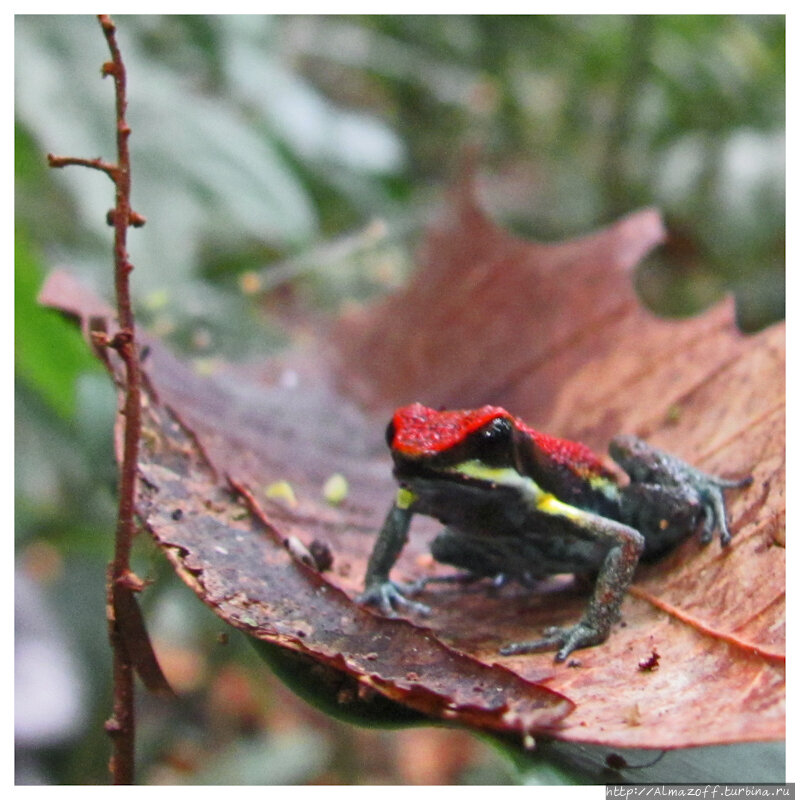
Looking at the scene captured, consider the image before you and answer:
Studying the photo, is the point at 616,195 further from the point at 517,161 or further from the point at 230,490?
the point at 230,490

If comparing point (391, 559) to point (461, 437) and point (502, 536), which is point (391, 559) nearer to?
point (502, 536)

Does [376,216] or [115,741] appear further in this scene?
[376,216]

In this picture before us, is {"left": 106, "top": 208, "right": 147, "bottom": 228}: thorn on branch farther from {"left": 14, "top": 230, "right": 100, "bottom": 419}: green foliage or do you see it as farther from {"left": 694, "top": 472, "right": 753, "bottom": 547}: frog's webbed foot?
{"left": 14, "top": 230, "right": 100, "bottom": 419}: green foliage

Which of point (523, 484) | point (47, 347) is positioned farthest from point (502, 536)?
point (47, 347)

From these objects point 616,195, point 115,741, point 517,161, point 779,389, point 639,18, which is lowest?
point 115,741

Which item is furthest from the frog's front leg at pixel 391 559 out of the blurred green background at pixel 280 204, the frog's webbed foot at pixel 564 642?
the blurred green background at pixel 280 204

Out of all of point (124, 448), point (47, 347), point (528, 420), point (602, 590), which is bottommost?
point (602, 590)

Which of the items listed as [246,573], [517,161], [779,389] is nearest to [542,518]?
[779,389]
